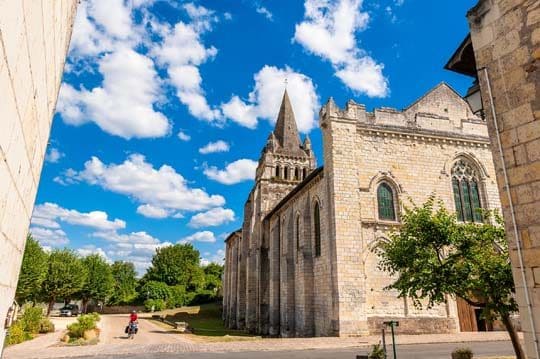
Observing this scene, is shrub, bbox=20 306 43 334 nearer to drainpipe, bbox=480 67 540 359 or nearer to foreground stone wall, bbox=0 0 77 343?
foreground stone wall, bbox=0 0 77 343

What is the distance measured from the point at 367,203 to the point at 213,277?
55110mm

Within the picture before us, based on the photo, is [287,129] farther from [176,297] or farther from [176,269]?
[176,269]

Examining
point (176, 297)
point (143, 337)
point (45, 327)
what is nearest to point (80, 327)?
point (143, 337)

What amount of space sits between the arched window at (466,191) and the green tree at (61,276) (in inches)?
1514

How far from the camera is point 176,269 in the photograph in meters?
61.3

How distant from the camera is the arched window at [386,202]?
1930 cm

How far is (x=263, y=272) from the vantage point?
2944 cm

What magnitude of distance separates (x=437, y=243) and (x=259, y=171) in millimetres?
29085

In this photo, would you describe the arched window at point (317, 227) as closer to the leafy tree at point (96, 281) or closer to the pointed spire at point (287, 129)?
the pointed spire at point (287, 129)

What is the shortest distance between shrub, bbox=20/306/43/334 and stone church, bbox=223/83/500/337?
572 inches

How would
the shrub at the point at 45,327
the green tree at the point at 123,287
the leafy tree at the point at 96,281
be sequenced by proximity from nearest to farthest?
the shrub at the point at 45,327 < the leafy tree at the point at 96,281 < the green tree at the point at 123,287

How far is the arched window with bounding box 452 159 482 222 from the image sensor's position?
20047 mm

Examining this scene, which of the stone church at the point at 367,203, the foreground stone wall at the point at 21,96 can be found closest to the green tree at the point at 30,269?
the stone church at the point at 367,203

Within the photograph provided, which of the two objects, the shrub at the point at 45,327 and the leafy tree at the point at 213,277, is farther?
the leafy tree at the point at 213,277
